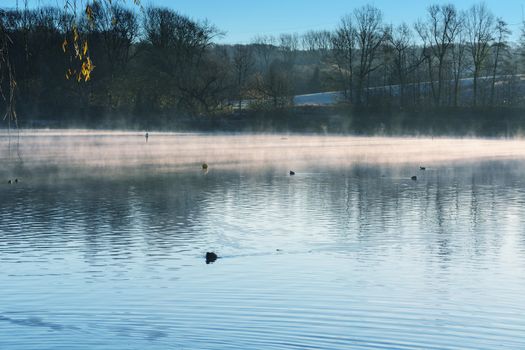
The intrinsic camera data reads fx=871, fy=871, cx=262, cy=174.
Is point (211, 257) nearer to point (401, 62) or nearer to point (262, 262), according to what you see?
point (262, 262)

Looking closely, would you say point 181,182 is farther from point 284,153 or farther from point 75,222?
point 284,153

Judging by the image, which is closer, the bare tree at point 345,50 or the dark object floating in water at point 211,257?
the dark object floating in water at point 211,257

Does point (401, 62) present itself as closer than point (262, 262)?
No

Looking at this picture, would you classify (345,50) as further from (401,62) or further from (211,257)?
(211,257)

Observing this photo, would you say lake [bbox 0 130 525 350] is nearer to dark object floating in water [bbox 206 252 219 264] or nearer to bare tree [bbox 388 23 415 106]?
dark object floating in water [bbox 206 252 219 264]

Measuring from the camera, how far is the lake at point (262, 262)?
11.7 meters

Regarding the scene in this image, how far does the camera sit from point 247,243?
18969 millimetres

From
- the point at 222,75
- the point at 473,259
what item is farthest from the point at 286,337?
the point at 222,75

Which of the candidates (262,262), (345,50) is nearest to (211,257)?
(262,262)

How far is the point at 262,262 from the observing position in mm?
16609

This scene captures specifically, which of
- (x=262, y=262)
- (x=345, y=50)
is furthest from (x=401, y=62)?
(x=262, y=262)

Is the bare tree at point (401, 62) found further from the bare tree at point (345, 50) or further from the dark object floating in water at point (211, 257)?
the dark object floating in water at point (211, 257)

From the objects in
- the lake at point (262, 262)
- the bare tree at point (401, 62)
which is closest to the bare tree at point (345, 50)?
the bare tree at point (401, 62)

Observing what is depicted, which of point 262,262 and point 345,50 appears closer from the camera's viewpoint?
point 262,262
